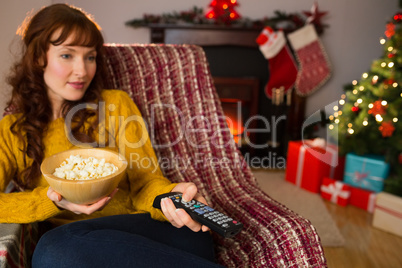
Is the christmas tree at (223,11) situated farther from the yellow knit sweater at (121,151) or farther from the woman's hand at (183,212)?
the woman's hand at (183,212)

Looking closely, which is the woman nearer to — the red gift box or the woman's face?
the woman's face

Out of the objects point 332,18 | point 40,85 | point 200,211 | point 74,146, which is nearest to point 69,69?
point 40,85

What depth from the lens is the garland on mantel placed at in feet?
10.4

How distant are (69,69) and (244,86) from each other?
2.38m

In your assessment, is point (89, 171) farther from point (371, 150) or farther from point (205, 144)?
point (371, 150)

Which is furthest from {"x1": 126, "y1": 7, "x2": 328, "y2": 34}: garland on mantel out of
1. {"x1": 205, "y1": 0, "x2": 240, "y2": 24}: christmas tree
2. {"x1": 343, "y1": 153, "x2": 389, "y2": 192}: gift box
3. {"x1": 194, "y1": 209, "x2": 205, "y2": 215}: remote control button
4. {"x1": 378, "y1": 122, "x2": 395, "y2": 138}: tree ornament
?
{"x1": 194, "y1": 209, "x2": 205, "y2": 215}: remote control button

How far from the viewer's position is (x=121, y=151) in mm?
1189

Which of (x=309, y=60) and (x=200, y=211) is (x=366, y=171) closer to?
(x=309, y=60)

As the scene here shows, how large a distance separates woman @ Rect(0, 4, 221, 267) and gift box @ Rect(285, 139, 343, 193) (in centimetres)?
182

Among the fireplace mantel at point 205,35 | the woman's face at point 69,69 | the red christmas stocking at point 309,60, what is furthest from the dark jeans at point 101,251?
the red christmas stocking at point 309,60

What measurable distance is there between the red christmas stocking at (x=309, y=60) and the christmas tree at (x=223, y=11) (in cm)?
56

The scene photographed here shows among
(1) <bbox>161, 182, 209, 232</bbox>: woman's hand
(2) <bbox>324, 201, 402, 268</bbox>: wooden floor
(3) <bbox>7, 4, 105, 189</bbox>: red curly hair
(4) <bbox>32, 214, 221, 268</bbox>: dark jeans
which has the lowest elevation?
(2) <bbox>324, 201, 402, 268</bbox>: wooden floor

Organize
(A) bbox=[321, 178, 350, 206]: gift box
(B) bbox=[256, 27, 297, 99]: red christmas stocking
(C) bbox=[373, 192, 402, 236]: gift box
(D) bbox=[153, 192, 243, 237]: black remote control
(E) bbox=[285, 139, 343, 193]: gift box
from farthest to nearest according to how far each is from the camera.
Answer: (B) bbox=[256, 27, 297, 99]: red christmas stocking < (E) bbox=[285, 139, 343, 193]: gift box < (A) bbox=[321, 178, 350, 206]: gift box < (C) bbox=[373, 192, 402, 236]: gift box < (D) bbox=[153, 192, 243, 237]: black remote control

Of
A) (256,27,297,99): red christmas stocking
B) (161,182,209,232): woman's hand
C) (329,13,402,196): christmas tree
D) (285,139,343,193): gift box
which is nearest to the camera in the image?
(161,182,209,232): woman's hand
